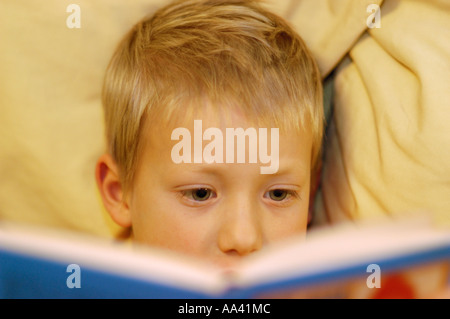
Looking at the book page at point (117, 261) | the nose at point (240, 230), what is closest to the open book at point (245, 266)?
the book page at point (117, 261)

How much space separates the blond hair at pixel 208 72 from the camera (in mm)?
908

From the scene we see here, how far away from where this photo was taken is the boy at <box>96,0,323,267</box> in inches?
34.7

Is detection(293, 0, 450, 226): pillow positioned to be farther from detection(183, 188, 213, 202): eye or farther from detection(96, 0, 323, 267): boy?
detection(183, 188, 213, 202): eye

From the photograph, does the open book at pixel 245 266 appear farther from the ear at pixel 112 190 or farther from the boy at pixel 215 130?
the ear at pixel 112 190

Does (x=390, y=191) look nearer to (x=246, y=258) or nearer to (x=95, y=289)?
(x=246, y=258)

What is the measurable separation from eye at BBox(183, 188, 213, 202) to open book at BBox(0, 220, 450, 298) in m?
0.31

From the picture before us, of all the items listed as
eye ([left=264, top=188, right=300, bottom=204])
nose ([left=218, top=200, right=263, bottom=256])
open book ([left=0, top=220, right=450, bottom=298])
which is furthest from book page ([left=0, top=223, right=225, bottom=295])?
eye ([left=264, top=188, right=300, bottom=204])

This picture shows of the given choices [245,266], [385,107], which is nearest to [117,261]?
[245,266]

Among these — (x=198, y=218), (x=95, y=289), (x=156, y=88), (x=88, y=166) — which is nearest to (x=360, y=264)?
(x=95, y=289)

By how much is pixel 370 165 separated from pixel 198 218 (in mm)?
301

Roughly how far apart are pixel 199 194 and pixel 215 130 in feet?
0.33

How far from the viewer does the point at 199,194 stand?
0.91 meters

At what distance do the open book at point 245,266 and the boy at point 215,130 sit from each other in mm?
277

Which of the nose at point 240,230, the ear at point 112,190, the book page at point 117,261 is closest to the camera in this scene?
the book page at point 117,261
